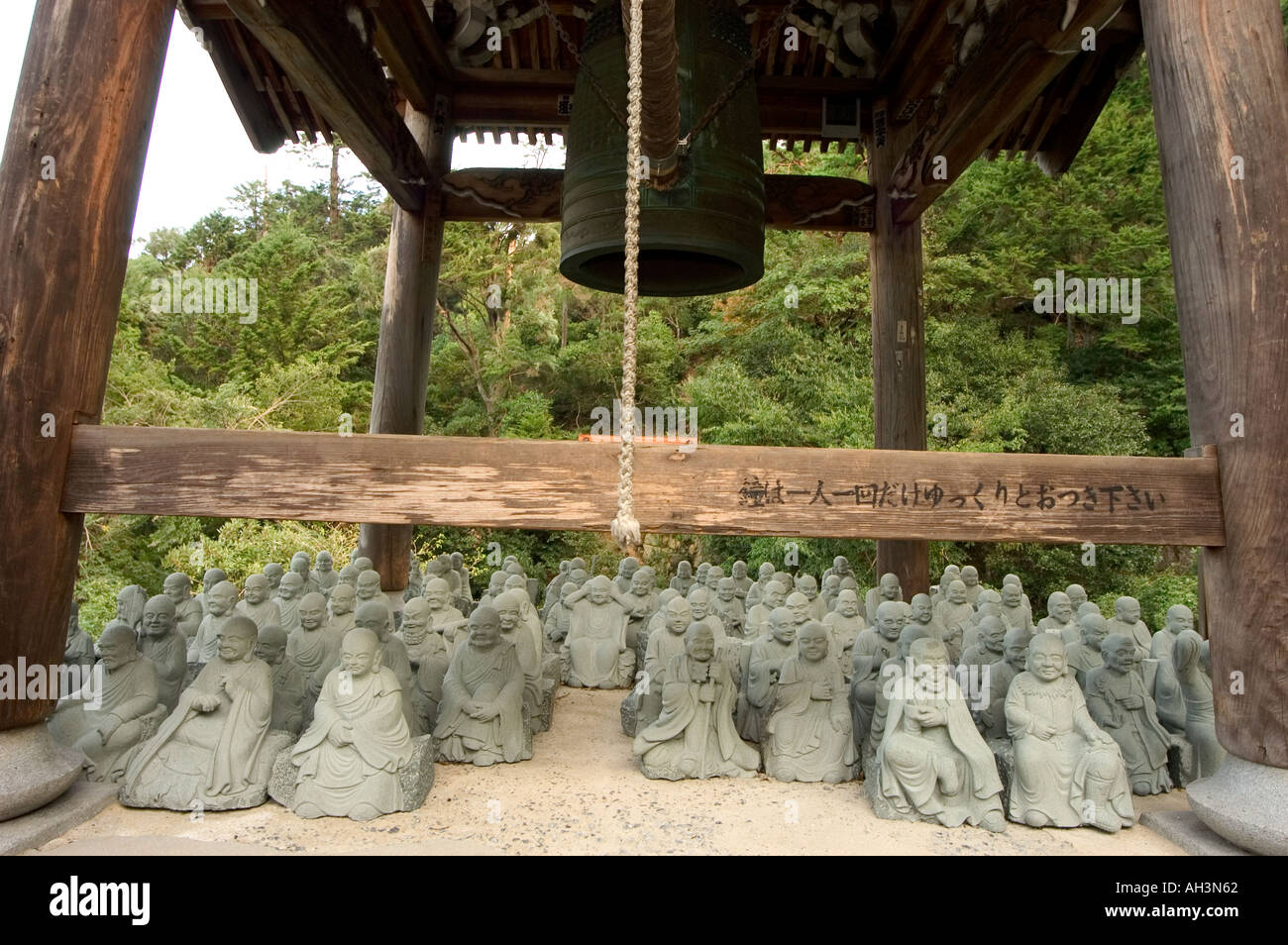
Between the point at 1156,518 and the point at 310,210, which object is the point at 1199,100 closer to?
the point at 1156,518

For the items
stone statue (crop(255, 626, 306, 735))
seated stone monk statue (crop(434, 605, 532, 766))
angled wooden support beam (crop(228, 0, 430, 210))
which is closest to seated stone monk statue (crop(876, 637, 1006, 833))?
seated stone monk statue (crop(434, 605, 532, 766))

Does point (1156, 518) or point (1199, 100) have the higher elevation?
point (1199, 100)

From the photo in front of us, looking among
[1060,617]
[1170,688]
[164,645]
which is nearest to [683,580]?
[1060,617]

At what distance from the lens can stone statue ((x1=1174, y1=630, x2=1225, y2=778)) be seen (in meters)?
4.20

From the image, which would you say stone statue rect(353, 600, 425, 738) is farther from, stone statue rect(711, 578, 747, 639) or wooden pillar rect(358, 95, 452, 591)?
stone statue rect(711, 578, 747, 639)

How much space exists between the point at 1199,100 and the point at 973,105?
196 centimetres

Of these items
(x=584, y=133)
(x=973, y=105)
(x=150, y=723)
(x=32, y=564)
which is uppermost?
(x=973, y=105)

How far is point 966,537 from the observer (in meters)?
3.09

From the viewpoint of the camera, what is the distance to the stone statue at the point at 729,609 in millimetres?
7039

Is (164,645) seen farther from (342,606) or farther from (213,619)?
(342,606)

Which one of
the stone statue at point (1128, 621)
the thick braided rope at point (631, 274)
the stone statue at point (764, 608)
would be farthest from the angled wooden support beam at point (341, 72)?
the stone statue at point (1128, 621)

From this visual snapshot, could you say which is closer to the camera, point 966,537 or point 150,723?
point 966,537

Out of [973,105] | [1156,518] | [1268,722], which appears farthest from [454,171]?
[1268,722]

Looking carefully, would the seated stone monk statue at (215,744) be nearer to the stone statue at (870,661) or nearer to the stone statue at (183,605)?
the stone statue at (183,605)
